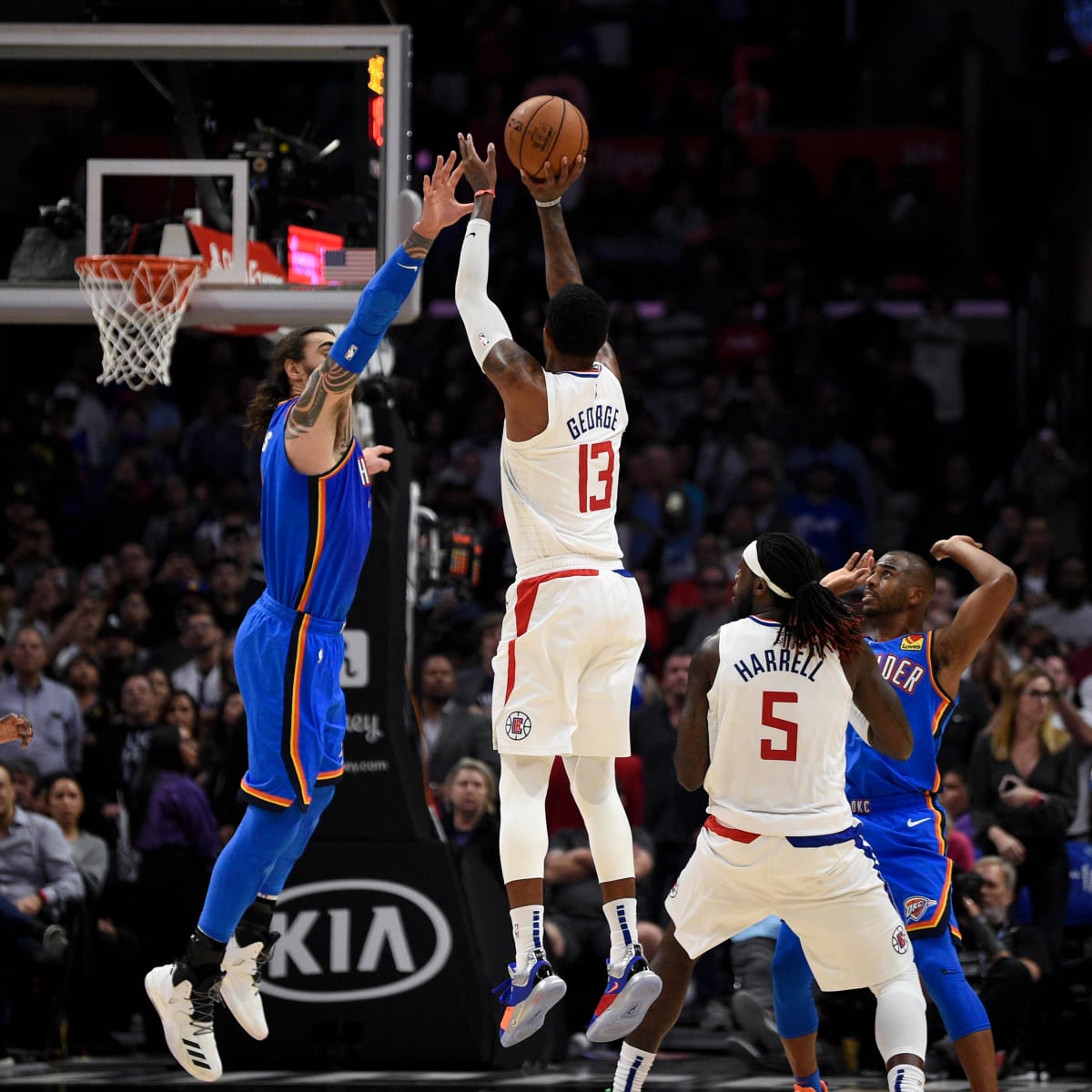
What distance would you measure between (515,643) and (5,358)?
1266cm

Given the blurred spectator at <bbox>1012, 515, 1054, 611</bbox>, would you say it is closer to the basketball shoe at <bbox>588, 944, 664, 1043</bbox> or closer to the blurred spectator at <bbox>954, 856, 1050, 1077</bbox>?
the blurred spectator at <bbox>954, 856, 1050, 1077</bbox>

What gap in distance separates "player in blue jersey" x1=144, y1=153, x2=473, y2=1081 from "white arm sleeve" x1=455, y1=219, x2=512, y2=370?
133 millimetres

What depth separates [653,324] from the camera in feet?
60.8

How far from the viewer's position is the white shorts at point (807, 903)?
6652 millimetres

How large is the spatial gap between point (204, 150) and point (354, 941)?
4224mm

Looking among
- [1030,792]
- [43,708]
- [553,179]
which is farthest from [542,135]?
[43,708]

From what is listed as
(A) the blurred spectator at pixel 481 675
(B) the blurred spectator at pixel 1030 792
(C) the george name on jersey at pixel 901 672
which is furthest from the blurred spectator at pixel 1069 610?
(C) the george name on jersey at pixel 901 672

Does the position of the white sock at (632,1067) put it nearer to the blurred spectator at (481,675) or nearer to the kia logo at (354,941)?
the kia logo at (354,941)

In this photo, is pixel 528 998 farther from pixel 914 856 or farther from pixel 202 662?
pixel 202 662

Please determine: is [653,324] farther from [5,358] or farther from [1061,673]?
[1061,673]

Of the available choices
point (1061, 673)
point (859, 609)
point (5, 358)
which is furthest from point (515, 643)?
point (5, 358)

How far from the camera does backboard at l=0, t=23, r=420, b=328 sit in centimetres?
883

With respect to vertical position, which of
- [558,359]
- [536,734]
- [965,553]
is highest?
[558,359]

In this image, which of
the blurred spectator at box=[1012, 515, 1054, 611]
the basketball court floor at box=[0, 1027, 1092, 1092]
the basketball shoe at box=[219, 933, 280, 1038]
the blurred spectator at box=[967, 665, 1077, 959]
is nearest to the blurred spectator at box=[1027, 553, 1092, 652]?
the blurred spectator at box=[1012, 515, 1054, 611]
